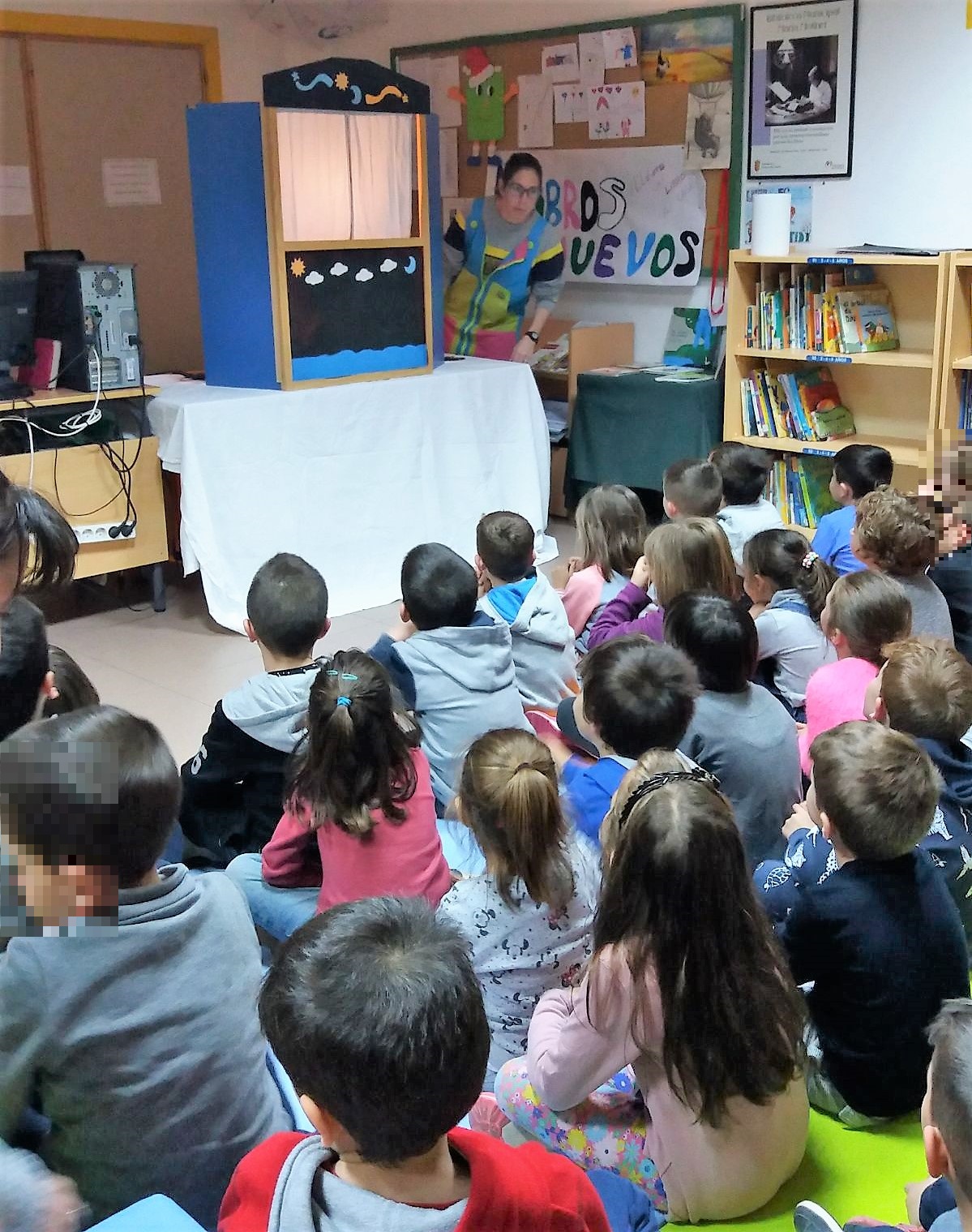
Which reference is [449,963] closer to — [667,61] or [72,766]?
[72,766]

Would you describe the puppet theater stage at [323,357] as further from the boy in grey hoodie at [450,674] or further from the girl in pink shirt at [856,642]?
the girl in pink shirt at [856,642]

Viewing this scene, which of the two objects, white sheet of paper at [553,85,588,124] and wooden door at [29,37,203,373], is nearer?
white sheet of paper at [553,85,588,124]

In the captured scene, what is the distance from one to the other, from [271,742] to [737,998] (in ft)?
3.77

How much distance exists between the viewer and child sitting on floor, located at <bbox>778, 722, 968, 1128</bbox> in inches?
58.4

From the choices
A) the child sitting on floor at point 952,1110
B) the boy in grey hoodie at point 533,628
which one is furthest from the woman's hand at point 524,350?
the child sitting on floor at point 952,1110

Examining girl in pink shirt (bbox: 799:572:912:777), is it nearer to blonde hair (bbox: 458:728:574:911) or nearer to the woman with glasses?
blonde hair (bbox: 458:728:574:911)

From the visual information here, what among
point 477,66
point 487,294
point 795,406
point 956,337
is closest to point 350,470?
point 487,294

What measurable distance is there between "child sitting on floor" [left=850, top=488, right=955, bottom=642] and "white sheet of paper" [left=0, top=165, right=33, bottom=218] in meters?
4.32

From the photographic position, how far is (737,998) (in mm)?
1311

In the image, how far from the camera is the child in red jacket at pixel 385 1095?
2.96 feet

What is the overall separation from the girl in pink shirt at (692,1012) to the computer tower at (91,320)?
10.2 ft

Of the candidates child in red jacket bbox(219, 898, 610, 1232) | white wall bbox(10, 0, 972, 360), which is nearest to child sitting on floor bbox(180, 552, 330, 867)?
child in red jacket bbox(219, 898, 610, 1232)

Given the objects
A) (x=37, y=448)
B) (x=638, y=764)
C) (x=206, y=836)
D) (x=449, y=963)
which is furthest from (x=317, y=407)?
(x=449, y=963)

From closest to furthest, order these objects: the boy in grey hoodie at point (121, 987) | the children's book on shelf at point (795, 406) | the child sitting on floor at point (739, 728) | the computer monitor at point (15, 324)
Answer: the boy in grey hoodie at point (121, 987), the child sitting on floor at point (739, 728), the computer monitor at point (15, 324), the children's book on shelf at point (795, 406)
